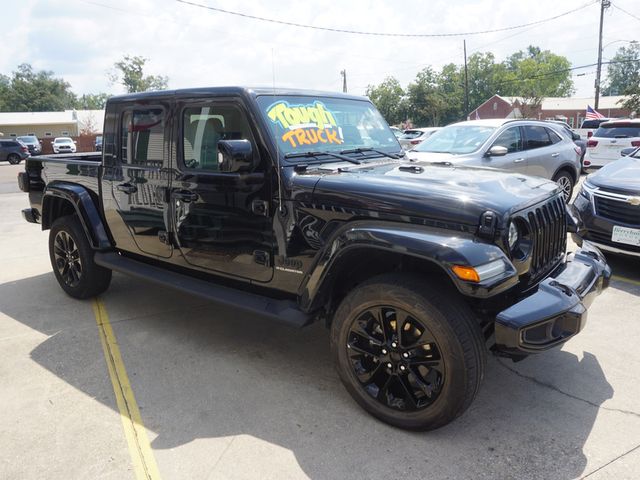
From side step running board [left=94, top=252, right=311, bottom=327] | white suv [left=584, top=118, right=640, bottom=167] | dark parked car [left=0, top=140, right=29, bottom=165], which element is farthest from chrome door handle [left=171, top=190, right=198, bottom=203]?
dark parked car [left=0, top=140, right=29, bottom=165]

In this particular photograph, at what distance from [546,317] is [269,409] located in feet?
5.39

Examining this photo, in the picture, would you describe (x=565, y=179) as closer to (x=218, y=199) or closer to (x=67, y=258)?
(x=218, y=199)

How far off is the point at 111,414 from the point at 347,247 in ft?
5.68

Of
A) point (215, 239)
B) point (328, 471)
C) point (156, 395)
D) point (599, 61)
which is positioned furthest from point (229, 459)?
point (599, 61)

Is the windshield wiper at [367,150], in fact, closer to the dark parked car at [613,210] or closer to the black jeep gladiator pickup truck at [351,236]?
the black jeep gladiator pickup truck at [351,236]

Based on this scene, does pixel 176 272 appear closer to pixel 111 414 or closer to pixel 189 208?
→ pixel 189 208

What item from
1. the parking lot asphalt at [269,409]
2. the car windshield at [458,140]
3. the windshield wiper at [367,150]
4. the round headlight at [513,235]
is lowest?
the parking lot asphalt at [269,409]

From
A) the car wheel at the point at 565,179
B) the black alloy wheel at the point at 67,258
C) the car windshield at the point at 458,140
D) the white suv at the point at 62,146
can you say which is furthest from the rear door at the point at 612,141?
the white suv at the point at 62,146

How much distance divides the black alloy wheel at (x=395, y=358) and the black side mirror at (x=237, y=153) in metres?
1.16

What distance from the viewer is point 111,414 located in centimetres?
302

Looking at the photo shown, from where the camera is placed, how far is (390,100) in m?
60.8

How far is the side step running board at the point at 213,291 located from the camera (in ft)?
10.2

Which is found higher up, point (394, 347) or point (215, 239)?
point (215, 239)

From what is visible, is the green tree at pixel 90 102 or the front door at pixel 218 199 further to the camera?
the green tree at pixel 90 102
